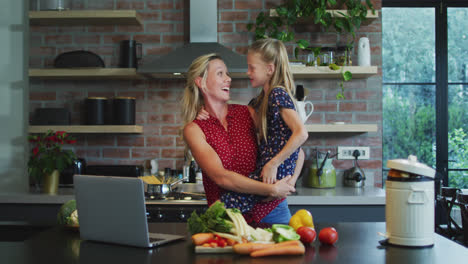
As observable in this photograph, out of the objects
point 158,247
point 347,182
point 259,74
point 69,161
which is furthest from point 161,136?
point 158,247

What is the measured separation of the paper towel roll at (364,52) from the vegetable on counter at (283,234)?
252 cm

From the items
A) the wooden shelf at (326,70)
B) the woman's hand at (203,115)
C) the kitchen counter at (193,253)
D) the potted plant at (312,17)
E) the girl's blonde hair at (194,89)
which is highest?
the potted plant at (312,17)

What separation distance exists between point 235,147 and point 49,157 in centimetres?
193

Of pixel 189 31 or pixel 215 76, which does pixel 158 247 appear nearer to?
pixel 215 76

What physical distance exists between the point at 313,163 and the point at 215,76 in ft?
6.29

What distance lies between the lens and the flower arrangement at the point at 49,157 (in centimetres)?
354

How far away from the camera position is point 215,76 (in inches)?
84.0

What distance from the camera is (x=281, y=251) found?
57.1 inches

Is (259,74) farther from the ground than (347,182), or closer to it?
farther from the ground

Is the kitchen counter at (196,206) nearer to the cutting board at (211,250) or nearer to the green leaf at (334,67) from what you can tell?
the green leaf at (334,67)

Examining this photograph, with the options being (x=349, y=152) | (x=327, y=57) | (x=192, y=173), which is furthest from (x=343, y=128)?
(x=192, y=173)

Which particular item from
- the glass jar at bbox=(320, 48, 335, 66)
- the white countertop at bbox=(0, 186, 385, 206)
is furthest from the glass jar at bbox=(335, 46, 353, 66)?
the white countertop at bbox=(0, 186, 385, 206)

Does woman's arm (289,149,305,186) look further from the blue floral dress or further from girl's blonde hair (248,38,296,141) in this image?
girl's blonde hair (248,38,296,141)

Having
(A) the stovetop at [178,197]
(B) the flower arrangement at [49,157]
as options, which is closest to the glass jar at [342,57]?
(A) the stovetop at [178,197]
